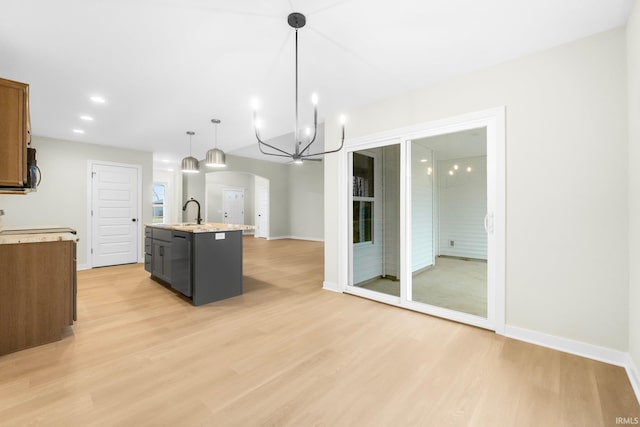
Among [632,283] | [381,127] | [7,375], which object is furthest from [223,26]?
[632,283]

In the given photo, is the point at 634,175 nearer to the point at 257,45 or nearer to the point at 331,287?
the point at 257,45

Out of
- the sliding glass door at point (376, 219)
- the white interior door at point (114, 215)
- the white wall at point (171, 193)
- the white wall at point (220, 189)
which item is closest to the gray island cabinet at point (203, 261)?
the sliding glass door at point (376, 219)

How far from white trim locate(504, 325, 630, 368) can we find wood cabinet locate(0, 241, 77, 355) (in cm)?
405

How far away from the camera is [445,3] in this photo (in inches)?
71.6

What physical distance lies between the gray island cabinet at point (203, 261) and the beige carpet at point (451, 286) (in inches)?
74.3

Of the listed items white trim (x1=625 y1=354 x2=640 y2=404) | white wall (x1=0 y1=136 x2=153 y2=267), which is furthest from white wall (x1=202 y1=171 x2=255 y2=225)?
white trim (x1=625 y1=354 x2=640 y2=404)

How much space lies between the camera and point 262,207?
10891 mm

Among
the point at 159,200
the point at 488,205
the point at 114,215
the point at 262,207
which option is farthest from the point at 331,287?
the point at 159,200

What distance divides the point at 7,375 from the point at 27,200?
4408 millimetres

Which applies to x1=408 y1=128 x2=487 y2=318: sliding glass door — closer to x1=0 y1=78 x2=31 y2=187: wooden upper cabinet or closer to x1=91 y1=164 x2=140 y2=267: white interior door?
x1=0 y1=78 x2=31 y2=187: wooden upper cabinet

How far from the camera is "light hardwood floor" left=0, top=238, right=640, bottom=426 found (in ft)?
5.01

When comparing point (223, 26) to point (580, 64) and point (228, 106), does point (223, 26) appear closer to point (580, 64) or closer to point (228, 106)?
point (228, 106)

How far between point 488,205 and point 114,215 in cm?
675

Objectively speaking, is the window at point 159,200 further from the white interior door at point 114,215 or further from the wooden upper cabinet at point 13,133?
the wooden upper cabinet at point 13,133
